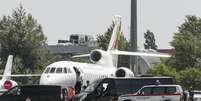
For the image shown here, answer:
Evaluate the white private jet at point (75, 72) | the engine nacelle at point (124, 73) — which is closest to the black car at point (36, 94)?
the white private jet at point (75, 72)

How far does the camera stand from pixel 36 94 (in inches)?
1275

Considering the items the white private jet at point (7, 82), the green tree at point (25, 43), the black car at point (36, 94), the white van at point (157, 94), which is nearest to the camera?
the black car at point (36, 94)

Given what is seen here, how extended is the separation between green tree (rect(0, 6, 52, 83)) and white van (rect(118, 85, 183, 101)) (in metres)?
40.5

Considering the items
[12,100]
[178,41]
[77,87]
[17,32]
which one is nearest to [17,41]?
[17,32]

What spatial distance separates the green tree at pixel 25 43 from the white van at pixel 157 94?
Result: 40544 mm

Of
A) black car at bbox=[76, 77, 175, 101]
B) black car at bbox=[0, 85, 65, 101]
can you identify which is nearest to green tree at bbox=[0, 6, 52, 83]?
A: black car at bbox=[76, 77, 175, 101]

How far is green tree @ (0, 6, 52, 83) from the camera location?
269 ft

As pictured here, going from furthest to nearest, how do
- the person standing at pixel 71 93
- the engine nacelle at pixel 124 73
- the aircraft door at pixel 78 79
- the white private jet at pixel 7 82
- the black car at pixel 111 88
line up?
the white private jet at pixel 7 82 → the engine nacelle at pixel 124 73 → the aircraft door at pixel 78 79 → the person standing at pixel 71 93 → the black car at pixel 111 88

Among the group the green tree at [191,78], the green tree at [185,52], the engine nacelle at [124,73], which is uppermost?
the green tree at [185,52]

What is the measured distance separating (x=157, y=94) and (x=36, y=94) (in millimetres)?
10877

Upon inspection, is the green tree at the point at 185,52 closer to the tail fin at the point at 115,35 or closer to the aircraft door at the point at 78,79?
the tail fin at the point at 115,35

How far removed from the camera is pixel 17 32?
271 ft

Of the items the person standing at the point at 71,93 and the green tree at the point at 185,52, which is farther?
the green tree at the point at 185,52

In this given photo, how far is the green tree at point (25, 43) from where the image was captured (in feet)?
269
